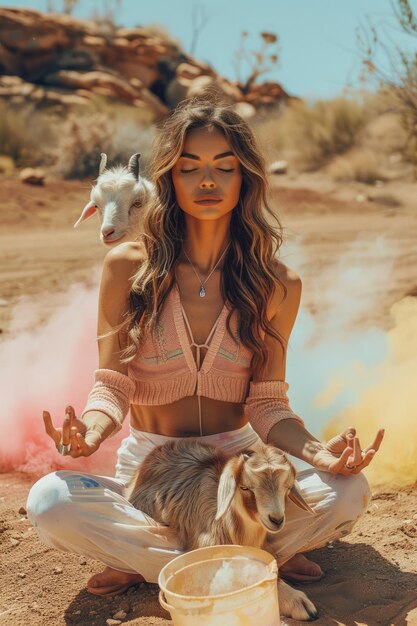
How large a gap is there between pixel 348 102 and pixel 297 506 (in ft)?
52.6

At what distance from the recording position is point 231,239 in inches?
122

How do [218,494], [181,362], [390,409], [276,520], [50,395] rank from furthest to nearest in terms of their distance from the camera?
[50,395] → [390,409] → [181,362] → [218,494] → [276,520]

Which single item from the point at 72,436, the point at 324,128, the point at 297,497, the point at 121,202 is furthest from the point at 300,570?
the point at 324,128

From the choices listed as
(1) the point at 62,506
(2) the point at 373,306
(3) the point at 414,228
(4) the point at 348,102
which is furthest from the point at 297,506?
(4) the point at 348,102

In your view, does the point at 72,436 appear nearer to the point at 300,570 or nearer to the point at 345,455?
the point at 345,455

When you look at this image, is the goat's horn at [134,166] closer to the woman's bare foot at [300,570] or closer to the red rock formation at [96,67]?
the woman's bare foot at [300,570]

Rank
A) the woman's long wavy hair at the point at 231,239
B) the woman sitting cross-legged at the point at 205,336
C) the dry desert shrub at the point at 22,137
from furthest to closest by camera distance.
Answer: the dry desert shrub at the point at 22,137 < the woman's long wavy hair at the point at 231,239 < the woman sitting cross-legged at the point at 205,336

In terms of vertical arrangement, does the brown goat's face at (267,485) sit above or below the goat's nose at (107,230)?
below

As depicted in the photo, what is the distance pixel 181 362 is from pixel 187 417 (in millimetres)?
212

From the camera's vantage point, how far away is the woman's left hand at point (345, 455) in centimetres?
255

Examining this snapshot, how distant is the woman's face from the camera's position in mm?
2867

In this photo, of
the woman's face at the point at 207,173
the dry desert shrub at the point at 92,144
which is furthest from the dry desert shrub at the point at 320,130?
the woman's face at the point at 207,173

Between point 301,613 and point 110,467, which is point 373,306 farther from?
point 301,613

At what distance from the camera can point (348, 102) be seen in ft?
57.6
